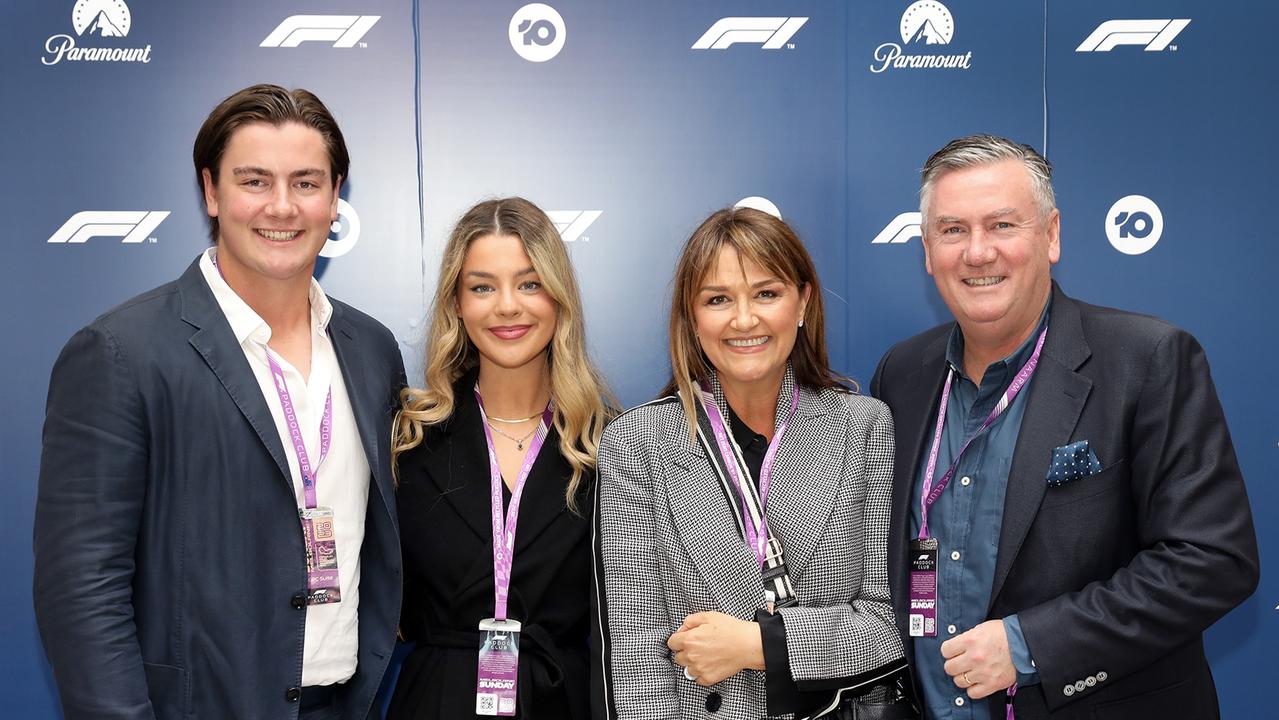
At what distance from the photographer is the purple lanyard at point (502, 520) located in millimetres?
2422

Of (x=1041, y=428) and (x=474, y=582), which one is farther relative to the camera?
(x=474, y=582)

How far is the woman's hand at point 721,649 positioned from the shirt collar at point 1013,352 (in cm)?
87

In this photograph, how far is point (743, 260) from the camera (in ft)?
7.66

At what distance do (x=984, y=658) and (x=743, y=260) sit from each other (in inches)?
42.7

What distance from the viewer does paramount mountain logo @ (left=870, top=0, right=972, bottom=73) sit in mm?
3656

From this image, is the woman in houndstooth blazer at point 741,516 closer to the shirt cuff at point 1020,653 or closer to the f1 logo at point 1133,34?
the shirt cuff at point 1020,653

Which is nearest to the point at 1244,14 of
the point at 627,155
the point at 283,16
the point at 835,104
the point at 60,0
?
the point at 835,104

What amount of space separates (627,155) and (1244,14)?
103 inches

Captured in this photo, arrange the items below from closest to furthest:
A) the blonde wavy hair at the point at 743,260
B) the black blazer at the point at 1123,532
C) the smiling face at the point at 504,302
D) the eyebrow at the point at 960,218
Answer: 1. the black blazer at the point at 1123,532
2. the eyebrow at the point at 960,218
3. the blonde wavy hair at the point at 743,260
4. the smiling face at the point at 504,302

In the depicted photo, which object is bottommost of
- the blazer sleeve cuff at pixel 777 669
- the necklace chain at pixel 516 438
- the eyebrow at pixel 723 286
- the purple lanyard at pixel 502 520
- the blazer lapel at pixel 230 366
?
the blazer sleeve cuff at pixel 777 669

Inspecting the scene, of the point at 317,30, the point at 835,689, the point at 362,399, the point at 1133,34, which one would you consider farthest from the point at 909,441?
the point at 317,30

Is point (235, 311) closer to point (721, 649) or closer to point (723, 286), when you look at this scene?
point (723, 286)

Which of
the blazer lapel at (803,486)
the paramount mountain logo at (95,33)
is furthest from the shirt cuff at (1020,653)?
the paramount mountain logo at (95,33)

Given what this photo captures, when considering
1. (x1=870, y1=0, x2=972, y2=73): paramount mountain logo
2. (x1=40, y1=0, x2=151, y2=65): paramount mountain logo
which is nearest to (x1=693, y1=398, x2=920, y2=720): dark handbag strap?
(x1=870, y1=0, x2=972, y2=73): paramount mountain logo
